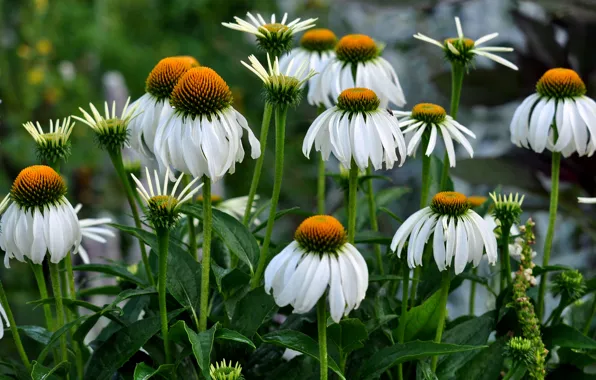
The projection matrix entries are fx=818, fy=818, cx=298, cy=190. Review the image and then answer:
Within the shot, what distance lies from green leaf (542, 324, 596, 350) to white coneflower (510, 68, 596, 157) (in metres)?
0.15

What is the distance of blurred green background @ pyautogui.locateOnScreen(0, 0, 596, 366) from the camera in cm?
122

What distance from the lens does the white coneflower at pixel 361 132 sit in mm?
608

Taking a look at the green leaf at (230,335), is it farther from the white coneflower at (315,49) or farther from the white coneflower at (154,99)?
the white coneflower at (315,49)

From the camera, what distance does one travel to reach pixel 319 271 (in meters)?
0.53

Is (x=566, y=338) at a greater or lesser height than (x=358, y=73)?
lesser

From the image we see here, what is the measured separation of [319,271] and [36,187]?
0.23m

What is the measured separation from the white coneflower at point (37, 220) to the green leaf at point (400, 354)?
0.25 m

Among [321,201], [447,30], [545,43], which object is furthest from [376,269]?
[447,30]

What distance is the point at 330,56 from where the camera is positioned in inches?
33.6

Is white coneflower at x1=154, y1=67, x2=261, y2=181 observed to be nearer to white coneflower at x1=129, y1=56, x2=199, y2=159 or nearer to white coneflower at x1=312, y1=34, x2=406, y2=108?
white coneflower at x1=129, y1=56, x2=199, y2=159

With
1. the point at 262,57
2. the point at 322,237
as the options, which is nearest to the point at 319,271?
the point at 322,237

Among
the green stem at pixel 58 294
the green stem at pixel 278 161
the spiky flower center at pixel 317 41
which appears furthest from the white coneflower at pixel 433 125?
the green stem at pixel 58 294

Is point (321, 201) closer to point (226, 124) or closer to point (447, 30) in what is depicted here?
point (226, 124)

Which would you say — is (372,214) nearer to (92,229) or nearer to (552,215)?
(552,215)
